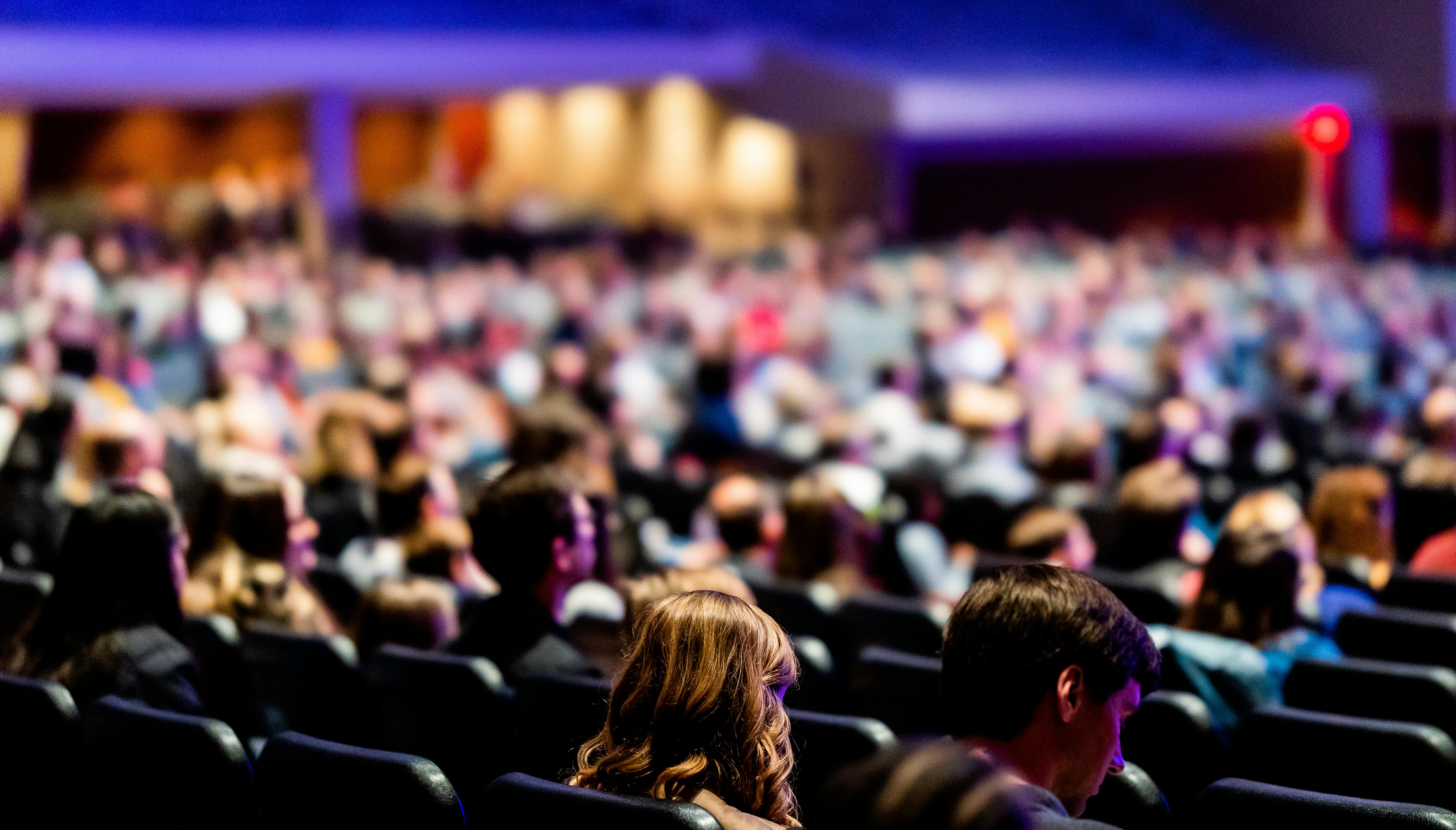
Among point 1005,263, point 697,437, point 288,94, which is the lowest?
point 697,437

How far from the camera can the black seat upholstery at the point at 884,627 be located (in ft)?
13.5

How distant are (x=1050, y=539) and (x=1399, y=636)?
1135 millimetres

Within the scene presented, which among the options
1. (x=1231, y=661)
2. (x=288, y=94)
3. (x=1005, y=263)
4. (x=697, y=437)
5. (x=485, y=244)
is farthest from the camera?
(x=485, y=244)

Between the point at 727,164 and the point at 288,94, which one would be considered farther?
the point at 727,164

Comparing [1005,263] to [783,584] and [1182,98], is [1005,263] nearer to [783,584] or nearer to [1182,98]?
[1182,98]

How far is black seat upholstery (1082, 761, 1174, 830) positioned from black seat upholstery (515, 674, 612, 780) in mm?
899

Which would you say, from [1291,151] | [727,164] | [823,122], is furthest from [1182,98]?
[727,164]

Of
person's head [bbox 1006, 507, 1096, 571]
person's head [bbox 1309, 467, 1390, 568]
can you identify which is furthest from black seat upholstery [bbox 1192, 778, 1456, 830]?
person's head [bbox 1309, 467, 1390, 568]

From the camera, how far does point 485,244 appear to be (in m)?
21.0

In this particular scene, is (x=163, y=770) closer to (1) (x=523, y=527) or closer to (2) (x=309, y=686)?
(2) (x=309, y=686)

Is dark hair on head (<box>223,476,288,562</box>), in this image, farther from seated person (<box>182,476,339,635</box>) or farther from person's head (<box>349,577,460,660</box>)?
person's head (<box>349,577,460,660</box>)

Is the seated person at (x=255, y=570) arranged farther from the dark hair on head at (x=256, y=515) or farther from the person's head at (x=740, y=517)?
the person's head at (x=740, y=517)

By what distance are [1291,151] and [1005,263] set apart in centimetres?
976

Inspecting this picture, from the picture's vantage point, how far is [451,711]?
3195 mm
